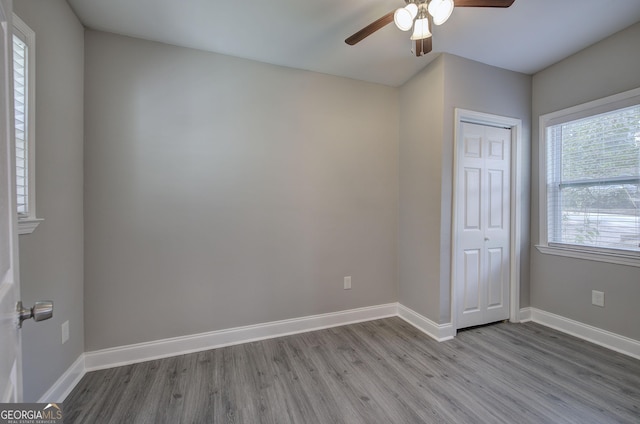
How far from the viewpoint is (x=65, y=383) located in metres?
1.68

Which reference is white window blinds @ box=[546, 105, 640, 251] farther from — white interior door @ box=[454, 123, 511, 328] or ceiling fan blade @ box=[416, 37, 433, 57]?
ceiling fan blade @ box=[416, 37, 433, 57]

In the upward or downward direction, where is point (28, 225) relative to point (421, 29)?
downward

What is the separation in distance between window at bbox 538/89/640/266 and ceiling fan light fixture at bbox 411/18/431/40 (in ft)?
6.42

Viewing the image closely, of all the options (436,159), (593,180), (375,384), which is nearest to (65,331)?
(375,384)

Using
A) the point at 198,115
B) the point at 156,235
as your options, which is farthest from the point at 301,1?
the point at 156,235

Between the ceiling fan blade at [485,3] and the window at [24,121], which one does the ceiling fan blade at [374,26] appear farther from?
the window at [24,121]

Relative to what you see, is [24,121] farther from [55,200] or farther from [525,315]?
[525,315]

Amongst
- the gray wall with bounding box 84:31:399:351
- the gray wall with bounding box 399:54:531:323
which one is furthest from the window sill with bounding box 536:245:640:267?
the gray wall with bounding box 84:31:399:351

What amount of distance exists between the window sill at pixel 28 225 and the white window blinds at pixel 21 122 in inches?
1.9

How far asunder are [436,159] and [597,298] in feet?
6.28

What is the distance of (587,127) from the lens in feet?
7.76

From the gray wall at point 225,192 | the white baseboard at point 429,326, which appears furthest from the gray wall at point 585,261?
the gray wall at point 225,192

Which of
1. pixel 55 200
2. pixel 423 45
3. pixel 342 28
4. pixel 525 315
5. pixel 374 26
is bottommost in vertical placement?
pixel 525 315

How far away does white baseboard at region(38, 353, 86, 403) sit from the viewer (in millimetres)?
1541
